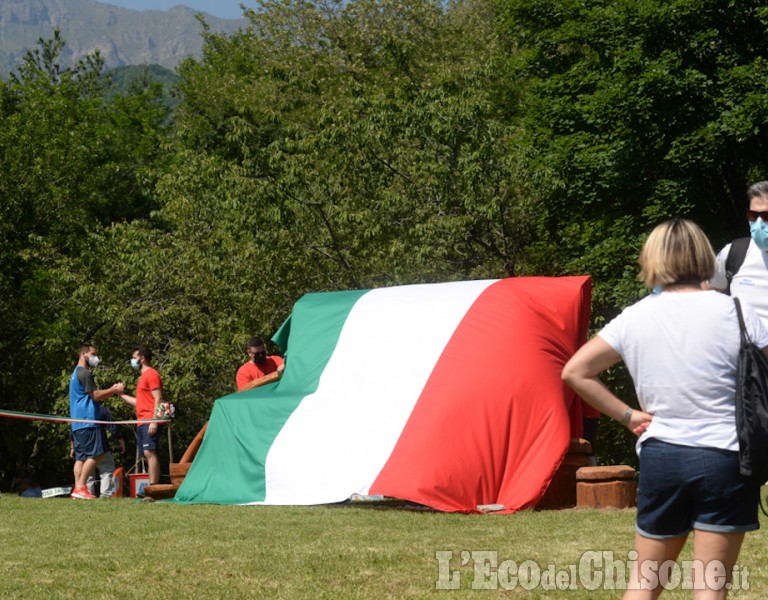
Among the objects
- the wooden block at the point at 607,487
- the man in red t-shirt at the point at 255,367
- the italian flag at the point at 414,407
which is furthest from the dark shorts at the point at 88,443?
the wooden block at the point at 607,487

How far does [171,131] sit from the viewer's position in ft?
141

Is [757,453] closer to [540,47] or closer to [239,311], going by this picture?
[239,311]

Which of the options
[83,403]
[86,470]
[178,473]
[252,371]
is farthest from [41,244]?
[178,473]

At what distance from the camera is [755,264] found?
6.18 m

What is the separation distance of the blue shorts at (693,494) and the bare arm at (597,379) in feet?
0.37

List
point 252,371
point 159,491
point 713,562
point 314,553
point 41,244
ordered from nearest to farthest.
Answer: point 713,562
point 314,553
point 159,491
point 252,371
point 41,244

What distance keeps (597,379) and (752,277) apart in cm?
291

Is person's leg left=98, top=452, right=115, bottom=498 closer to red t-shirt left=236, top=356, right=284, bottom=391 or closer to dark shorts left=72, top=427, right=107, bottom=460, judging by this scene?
dark shorts left=72, top=427, right=107, bottom=460

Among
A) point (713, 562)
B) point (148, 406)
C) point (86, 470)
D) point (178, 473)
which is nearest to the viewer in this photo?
point (713, 562)

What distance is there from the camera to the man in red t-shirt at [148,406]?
13.4 m

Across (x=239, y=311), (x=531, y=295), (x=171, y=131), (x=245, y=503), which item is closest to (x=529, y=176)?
(x=239, y=311)

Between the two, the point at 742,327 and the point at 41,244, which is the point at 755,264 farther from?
the point at 41,244

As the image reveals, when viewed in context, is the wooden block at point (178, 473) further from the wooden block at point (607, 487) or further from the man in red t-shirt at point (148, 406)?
the wooden block at point (607, 487)

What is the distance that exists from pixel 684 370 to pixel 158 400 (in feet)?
34.2
